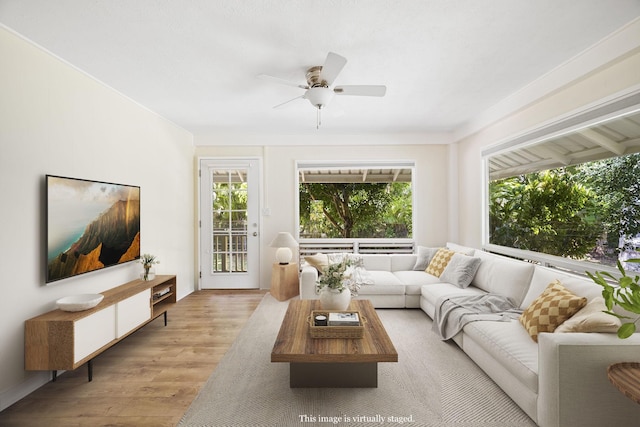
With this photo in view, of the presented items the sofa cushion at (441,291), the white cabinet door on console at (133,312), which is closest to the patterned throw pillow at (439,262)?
the sofa cushion at (441,291)

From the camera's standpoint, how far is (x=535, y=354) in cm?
197

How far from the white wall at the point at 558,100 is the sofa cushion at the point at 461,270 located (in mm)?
776

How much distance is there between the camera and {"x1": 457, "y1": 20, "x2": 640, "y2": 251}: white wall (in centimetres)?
218

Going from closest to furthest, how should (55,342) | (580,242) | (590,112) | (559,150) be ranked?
(55,342) → (590,112) → (580,242) → (559,150)

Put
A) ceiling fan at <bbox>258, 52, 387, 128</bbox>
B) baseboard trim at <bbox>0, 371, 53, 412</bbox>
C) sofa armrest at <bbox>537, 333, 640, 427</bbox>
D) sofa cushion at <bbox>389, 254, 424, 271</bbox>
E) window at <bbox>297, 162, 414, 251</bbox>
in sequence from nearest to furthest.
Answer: sofa armrest at <bbox>537, 333, 640, 427</bbox>, baseboard trim at <bbox>0, 371, 53, 412</bbox>, ceiling fan at <bbox>258, 52, 387, 128</bbox>, sofa cushion at <bbox>389, 254, 424, 271</bbox>, window at <bbox>297, 162, 414, 251</bbox>

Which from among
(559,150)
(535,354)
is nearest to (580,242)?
(559,150)

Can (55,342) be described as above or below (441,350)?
above

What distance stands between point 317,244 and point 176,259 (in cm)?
209

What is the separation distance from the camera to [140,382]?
Result: 91.8 inches

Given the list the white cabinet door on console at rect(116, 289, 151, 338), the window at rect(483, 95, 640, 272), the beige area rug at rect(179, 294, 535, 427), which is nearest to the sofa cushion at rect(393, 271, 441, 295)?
the window at rect(483, 95, 640, 272)

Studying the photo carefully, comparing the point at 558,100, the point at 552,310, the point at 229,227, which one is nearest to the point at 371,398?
the point at 552,310

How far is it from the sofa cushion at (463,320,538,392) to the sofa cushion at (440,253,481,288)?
1.00 meters

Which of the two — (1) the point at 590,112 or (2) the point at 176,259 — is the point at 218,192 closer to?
(2) the point at 176,259

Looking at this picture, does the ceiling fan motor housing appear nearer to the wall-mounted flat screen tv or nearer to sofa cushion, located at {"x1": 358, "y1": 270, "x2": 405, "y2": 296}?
the wall-mounted flat screen tv
